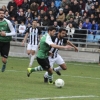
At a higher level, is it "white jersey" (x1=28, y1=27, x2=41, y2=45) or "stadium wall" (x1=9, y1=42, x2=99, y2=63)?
"white jersey" (x1=28, y1=27, x2=41, y2=45)

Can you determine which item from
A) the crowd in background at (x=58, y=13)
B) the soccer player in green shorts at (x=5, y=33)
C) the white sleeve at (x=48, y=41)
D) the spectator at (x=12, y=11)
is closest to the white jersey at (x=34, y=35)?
the soccer player in green shorts at (x=5, y=33)

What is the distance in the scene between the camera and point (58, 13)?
29.8 meters

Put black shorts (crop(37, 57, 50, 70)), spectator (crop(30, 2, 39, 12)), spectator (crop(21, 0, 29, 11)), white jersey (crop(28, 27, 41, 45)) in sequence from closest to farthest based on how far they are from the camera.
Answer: black shorts (crop(37, 57, 50, 70)) < white jersey (crop(28, 27, 41, 45)) < spectator (crop(30, 2, 39, 12)) < spectator (crop(21, 0, 29, 11))

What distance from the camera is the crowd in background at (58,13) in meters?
27.7

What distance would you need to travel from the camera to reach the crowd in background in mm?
27734

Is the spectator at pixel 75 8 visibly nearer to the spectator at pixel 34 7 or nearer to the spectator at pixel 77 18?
Result: the spectator at pixel 77 18

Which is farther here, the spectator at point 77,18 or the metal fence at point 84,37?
the spectator at point 77,18

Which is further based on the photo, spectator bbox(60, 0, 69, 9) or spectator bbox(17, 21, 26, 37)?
spectator bbox(60, 0, 69, 9)

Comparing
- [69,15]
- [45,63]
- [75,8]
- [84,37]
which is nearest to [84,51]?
[84,37]

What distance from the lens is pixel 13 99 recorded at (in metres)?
11.6

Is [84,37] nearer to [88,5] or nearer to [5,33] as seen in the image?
[88,5]

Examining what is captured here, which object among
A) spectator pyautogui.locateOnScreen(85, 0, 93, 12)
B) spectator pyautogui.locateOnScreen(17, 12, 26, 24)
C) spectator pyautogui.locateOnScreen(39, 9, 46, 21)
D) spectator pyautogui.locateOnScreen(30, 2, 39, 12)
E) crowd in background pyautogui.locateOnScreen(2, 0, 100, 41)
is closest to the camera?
crowd in background pyautogui.locateOnScreen(2, 0, 100, 41)

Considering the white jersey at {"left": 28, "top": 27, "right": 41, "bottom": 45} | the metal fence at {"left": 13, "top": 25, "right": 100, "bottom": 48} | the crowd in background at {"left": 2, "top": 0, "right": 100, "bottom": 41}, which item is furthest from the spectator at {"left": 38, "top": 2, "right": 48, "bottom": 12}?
the white jersey at {"left": 28, "top": 27, "right": 41, "bottom": 45}

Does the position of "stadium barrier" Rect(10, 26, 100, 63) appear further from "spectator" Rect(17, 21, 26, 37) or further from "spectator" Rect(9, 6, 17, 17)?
"spectator" Rect(9, 6, 17, 17)
